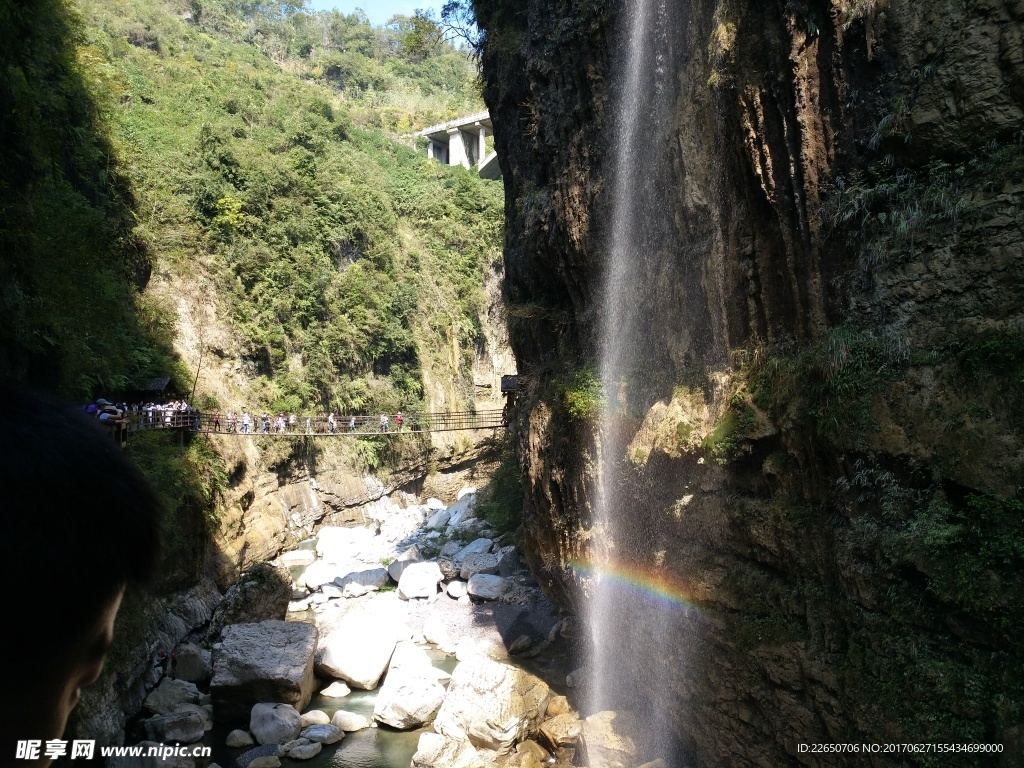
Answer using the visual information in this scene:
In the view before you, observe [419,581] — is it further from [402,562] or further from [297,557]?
[297,557]

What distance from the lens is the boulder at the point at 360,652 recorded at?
13008 millimetres

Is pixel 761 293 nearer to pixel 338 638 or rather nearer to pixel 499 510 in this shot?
pixel 338 638

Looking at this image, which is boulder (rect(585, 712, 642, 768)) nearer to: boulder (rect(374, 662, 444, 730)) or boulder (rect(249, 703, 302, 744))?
boulder (rect(374, 662, 444, 730))

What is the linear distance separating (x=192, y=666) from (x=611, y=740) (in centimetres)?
820

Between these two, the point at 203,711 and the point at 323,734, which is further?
the point at 203,711

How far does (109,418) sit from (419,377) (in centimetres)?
1877

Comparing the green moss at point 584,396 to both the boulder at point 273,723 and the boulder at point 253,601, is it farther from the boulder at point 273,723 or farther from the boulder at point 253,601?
the boulder at point 253,601

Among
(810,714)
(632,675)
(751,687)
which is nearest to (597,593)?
(632,675)

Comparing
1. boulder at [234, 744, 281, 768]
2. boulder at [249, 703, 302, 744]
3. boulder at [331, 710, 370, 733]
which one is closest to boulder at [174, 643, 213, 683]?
boulder at [249, 703, 302, 744]

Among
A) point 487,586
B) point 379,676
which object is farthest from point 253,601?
point 487,586

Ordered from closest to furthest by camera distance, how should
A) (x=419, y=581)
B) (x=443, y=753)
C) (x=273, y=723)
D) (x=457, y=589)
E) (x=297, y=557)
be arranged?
1. (x=443, y=753)
2. (x=273, y=723)
3. (x=457, y=589)
4. (x=419, y=581)
5. (x=297, y=557)

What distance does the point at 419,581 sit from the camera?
721 inches

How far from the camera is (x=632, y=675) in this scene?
10.2m

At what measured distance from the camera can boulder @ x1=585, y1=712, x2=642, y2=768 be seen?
921 centimetres
